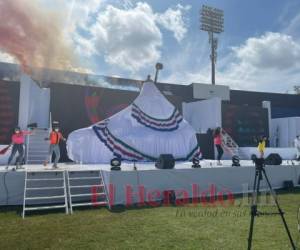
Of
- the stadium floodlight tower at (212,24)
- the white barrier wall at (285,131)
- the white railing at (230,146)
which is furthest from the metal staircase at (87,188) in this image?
the stadium floodlight tower at (212,24)

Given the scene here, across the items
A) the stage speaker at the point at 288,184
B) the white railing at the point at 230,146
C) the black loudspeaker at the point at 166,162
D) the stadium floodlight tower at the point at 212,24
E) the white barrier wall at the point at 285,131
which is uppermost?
the stadium floodlight tower at the point at 212,24

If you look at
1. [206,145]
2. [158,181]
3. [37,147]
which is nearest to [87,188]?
[158,181]

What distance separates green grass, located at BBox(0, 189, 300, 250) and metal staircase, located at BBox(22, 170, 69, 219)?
63 cm

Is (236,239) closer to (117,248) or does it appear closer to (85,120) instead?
(117,248)

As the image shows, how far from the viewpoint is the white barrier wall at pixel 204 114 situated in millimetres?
23984

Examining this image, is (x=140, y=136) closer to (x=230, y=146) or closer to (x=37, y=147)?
(x=37, y=147)

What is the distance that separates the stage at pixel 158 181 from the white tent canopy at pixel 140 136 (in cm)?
222

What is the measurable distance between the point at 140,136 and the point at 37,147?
4.90 metres

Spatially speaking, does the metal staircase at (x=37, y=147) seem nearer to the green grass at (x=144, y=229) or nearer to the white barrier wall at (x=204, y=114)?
the green grass at (x=144, y=229)

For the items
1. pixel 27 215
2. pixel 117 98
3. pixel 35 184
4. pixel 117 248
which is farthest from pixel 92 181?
pixel 117 98

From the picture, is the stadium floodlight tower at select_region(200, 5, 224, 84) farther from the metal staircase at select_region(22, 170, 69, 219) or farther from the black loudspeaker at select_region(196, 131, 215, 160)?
the metal staircase at select_region(22, 170, 69, 219)

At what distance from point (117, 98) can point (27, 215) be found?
41.9 ft

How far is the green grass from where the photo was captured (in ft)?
18.3

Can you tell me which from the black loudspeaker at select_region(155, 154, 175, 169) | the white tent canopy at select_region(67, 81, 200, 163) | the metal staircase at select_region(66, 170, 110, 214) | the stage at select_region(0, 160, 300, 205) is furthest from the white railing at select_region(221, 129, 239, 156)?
the metal staircase at select_region(66, 170, 110, 214)
